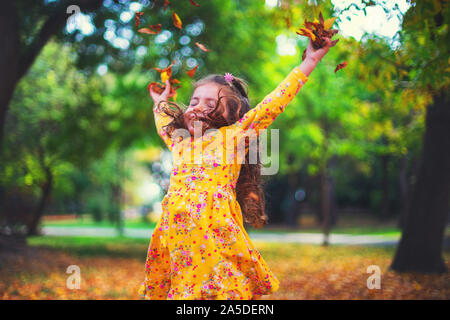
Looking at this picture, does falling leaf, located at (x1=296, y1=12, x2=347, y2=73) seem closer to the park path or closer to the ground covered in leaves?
the ground covered in leaves

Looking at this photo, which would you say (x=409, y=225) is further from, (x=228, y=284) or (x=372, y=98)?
(x=372, y=98)

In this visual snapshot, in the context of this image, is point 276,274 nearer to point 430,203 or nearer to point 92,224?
point 430,203

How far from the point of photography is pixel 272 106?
2529mm

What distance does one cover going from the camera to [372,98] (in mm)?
20328

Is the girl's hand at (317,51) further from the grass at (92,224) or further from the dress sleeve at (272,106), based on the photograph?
the grass at (92,224)

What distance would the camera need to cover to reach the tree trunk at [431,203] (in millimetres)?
7121

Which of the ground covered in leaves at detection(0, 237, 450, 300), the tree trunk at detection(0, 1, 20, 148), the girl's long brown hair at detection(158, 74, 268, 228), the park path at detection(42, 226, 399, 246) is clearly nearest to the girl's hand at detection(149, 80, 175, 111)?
the girl's long brown hair at detection(158, 74, 268, 228)

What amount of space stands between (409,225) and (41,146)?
11930mm

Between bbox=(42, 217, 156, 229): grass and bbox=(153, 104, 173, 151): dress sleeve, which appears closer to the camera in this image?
bbox=(153, 104, 173, 151): dress sleeve

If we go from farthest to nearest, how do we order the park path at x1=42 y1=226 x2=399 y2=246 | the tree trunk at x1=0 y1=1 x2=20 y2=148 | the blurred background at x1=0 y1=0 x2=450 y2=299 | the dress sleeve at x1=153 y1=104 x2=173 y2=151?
1. the park path at x1=42 y1=226 x2=399 y2=246
2. the tree trunk at x1=0 y1=1 x2=20 y2=148
3. the blurred background at x1=0 y1=0 x2=450 y2=299
4. the dress sleeve at x1=153 y1=104 x2=173 y2=151

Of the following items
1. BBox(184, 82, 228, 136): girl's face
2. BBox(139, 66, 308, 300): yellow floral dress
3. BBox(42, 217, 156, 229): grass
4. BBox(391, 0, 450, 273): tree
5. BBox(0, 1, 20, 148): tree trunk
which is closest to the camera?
BBox(139, 66, 308, 300): yellow floral dress

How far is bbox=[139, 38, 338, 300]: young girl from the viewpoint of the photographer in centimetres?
245

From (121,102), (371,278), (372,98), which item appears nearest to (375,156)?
(372,98)

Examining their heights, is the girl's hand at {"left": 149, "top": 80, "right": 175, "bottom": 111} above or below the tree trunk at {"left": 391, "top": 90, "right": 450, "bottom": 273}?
above
